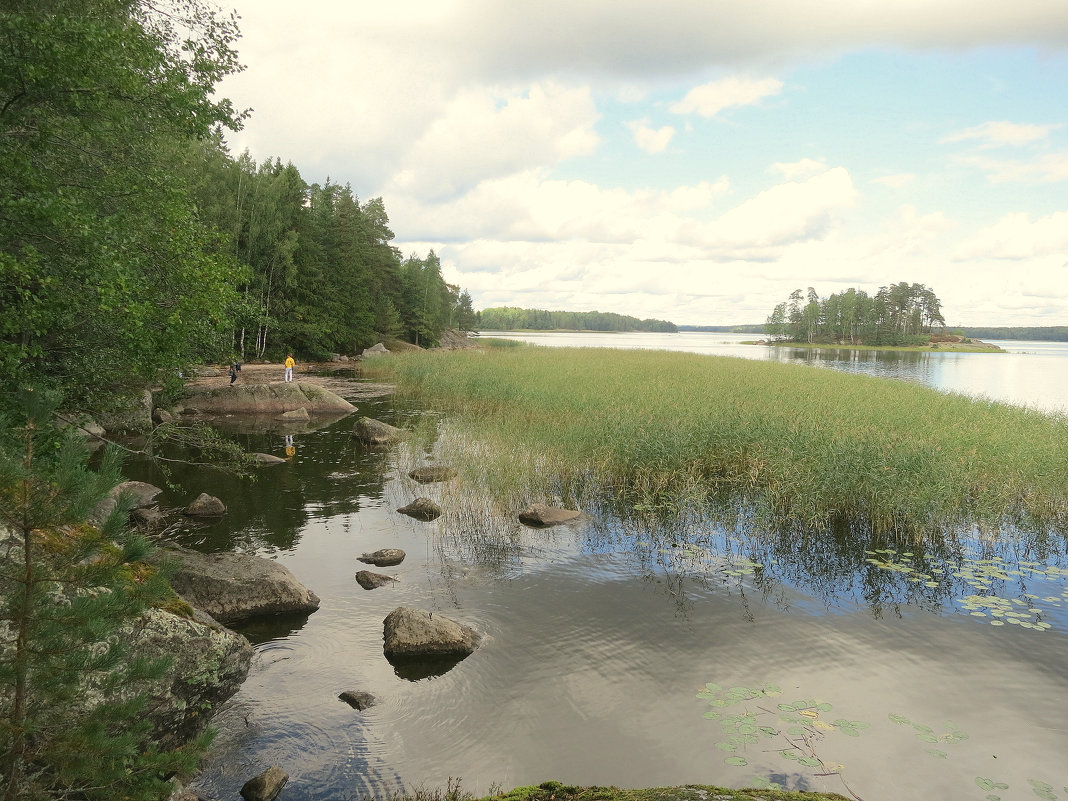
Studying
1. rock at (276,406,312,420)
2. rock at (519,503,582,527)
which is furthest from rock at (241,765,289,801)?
rock at (276,406,312,420)

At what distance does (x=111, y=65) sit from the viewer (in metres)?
9.77

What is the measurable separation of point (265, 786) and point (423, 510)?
28.9 ft

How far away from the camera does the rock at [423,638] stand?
8.59 metres

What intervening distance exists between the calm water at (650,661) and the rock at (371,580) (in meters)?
0.31

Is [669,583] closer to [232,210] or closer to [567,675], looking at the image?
[567,675]

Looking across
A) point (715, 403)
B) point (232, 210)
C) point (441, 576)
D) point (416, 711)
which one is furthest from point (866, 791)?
point (232, 210)

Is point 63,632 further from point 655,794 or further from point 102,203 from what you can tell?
point 102,203

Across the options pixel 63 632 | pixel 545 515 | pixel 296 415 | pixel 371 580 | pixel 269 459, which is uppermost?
pixel 63 632

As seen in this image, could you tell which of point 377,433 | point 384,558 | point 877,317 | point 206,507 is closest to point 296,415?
point 377,433

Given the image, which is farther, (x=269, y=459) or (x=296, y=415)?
(x=296, y=415)

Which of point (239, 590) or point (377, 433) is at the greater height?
point (377, 433)

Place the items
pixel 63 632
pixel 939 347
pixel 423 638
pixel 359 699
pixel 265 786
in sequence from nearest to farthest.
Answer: pixel 63 632 → pixel 265 786 → pixel 359 699 → pixel 423 638 → pixel 939 347

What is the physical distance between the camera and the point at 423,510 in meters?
14.7

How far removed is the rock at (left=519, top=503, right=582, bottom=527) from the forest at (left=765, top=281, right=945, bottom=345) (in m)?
131
